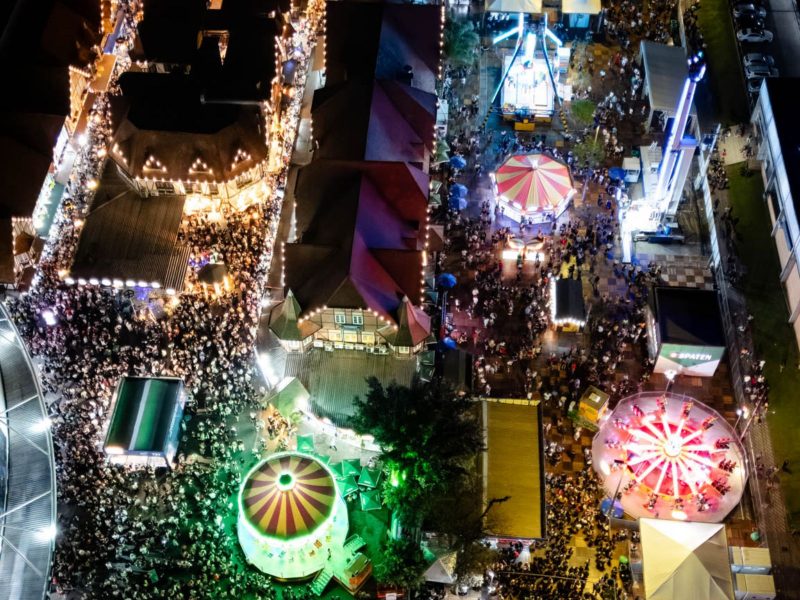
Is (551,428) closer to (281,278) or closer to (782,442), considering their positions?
(782,442)

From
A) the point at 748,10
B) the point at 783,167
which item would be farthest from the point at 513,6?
the point at 783,167

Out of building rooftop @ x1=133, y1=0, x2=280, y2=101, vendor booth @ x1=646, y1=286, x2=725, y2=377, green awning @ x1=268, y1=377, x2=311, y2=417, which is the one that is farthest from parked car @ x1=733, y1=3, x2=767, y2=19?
green awning @ x1=268, y1=377, x2=311, y2=417

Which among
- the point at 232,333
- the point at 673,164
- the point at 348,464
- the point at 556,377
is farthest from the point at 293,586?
the point at 673,164

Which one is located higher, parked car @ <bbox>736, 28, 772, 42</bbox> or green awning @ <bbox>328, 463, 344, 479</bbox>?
parked car @ <bbox>736, 28, 772, 42</bbox>

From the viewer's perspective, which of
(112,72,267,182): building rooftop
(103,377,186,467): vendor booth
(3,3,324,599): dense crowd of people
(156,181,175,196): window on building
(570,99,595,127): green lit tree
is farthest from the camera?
(570,99,595,127): green lit tree

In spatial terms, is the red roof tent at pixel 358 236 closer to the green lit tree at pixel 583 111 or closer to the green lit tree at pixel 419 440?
the green lit tree at pixel 419 440

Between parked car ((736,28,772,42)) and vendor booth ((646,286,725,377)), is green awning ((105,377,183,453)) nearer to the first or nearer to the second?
vendor booth ((646,286,725,377))

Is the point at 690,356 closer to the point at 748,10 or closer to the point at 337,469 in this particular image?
the point at 337,469

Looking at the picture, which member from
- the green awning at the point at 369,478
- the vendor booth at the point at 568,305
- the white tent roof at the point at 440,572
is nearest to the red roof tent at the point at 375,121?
the vendor booth at the point at 568,305
